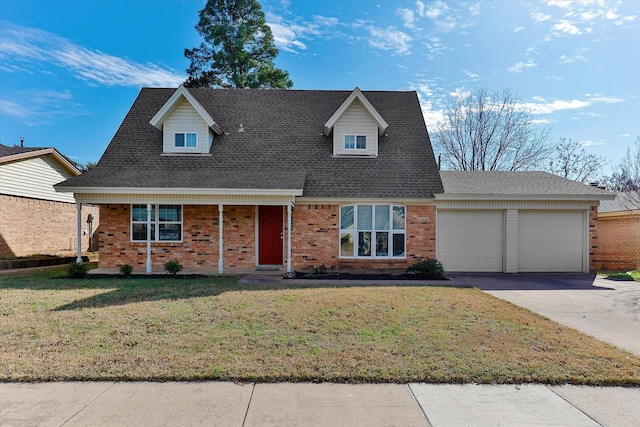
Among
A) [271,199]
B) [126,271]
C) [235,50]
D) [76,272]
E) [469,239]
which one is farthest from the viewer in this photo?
[235,50]

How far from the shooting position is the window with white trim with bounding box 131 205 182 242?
12352 millimetres

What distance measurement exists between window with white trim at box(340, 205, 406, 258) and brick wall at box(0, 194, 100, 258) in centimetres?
1412

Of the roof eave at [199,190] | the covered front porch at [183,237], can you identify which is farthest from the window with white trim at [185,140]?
the roof eave at [199,190]

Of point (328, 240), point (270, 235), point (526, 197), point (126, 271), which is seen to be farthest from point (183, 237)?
point (526, 197)

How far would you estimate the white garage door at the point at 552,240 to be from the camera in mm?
12680

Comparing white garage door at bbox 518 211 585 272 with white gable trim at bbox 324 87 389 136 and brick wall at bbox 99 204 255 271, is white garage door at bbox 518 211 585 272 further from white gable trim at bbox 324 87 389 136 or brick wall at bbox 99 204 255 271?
brick wall at bbox 99 204 255 271

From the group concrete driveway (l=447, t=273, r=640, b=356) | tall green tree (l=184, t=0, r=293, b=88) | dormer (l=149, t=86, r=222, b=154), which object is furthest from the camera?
tall green tree (l=184, t=0, r=293, b=88)

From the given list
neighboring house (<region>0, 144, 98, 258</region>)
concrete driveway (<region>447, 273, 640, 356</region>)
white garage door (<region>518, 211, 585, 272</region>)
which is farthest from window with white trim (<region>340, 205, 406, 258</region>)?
neighboring house (<region>0, 144, 98, 258</region>)

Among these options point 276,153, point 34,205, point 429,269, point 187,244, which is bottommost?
point 429,269

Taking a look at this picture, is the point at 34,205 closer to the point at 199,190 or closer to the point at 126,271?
the point at 126,271

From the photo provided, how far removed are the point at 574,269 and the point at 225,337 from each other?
13.0 meters

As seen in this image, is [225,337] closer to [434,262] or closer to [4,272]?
[434,262]

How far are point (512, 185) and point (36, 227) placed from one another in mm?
20988

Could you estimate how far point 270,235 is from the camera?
41.8 ft
